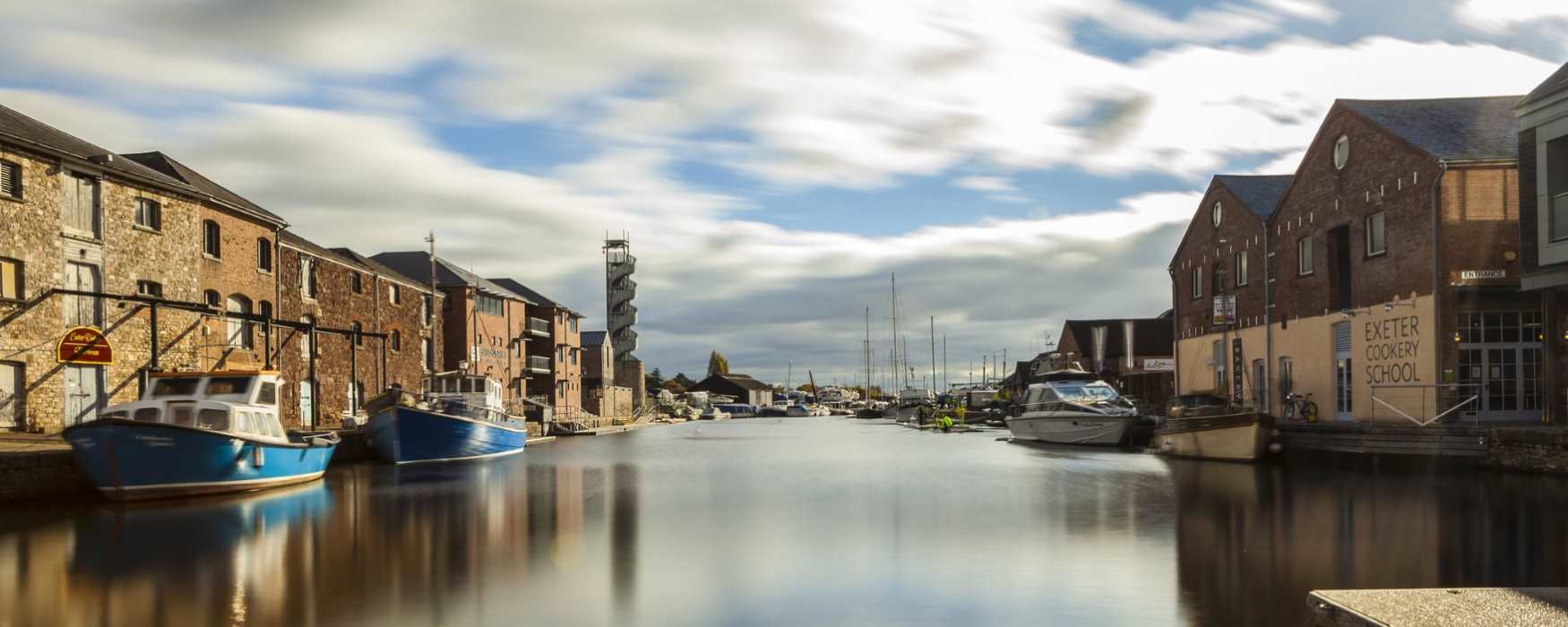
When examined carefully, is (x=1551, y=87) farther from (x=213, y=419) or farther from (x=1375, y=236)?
(x=213, y=419)

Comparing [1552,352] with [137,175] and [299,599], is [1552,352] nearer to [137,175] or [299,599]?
[299,599]

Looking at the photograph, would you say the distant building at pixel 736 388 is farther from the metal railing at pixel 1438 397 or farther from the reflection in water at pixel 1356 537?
the reflection in water at pixel 1356 537

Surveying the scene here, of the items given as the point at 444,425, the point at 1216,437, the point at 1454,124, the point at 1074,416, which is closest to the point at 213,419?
the point at 444,425

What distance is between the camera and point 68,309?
2841 cm

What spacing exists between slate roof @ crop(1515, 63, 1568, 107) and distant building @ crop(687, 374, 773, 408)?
143 m

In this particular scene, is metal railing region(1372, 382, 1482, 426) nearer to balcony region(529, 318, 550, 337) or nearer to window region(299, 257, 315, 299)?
window region(299, 257, 315, 299)

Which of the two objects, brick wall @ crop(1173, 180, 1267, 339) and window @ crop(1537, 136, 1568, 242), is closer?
window @ crop(1537, 136, 1568, 242)

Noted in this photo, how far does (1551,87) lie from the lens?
85.1 ft

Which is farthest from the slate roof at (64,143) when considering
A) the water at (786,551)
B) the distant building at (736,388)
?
the distant building at (736,388)

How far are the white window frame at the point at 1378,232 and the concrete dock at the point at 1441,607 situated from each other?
25742mm

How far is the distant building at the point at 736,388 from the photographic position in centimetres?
16850

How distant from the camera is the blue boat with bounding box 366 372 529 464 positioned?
36.1 m

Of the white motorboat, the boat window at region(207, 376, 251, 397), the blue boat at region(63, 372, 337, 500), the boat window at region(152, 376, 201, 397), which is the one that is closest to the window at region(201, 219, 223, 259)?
the blue boat at region(63, 372, 337, 500)

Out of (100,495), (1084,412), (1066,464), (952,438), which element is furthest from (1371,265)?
(100,495)
